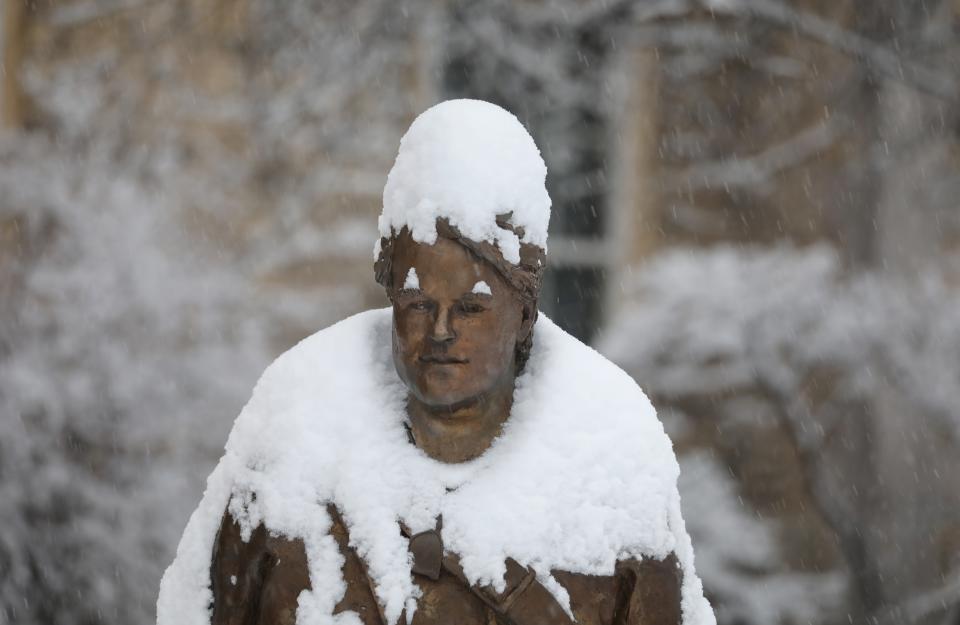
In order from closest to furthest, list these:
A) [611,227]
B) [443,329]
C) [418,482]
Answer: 1. [443,329]
2. [418,482]
3. [611,227]

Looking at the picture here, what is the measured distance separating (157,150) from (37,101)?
717mm

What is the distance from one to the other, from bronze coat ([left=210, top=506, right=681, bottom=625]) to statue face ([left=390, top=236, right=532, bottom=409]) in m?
0.35

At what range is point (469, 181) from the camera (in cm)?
254

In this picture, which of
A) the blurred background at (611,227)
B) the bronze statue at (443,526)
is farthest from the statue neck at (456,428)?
the blurred background at (611,227)

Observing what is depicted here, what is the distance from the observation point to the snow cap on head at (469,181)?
253 cm

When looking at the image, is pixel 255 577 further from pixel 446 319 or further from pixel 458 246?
pixel 458 246

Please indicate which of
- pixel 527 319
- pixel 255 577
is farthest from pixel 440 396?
pixel 255 577

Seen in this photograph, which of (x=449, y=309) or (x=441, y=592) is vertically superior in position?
(x=449, y=309)

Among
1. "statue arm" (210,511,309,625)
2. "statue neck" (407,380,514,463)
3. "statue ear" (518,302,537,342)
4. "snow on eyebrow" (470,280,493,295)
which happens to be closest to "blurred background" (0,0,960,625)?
"statue arm" (210,511,309,625)

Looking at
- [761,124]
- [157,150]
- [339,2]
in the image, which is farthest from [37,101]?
[761,124]

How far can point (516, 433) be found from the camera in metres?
2.71

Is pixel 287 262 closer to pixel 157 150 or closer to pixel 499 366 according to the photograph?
pixel 157 150

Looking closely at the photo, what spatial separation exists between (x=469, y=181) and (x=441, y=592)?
84 centimetres

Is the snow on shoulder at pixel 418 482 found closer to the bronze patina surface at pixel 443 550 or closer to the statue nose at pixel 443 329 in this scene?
the bronze patina surface at pixel 443 550
